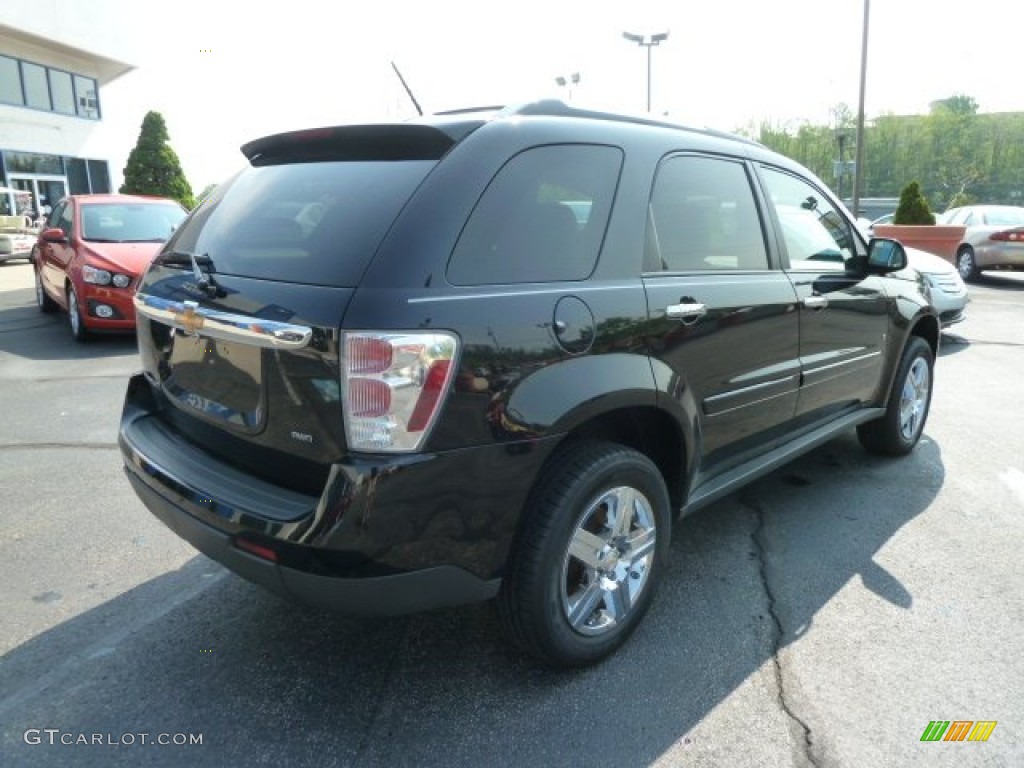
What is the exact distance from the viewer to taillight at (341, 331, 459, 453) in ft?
6.81

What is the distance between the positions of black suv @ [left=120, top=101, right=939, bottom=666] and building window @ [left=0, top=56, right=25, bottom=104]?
30909mm

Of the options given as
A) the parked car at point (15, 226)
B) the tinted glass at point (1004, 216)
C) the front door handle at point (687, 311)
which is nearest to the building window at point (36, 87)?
the parked car at point (15, 226)

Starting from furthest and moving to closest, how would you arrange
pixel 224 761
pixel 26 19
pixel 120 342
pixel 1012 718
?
pixel 26 19 → pixel 120 342 → pixel 1012 718 → pixel 224 761

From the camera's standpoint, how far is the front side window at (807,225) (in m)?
3.68

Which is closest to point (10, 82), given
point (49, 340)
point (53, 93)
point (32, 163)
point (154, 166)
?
point (53, 93)

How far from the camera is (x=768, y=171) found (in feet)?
12.0

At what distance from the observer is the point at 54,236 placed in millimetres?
9062

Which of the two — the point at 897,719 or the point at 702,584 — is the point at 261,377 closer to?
the point at 702,584

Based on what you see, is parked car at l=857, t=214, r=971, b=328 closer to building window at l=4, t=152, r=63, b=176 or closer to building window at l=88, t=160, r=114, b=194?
building window at l=4, t=152, r=63, b=176

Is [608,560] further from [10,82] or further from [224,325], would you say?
[10,82]

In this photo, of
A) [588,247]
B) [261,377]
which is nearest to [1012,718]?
[588,247]

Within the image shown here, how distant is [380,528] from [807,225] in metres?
2.87

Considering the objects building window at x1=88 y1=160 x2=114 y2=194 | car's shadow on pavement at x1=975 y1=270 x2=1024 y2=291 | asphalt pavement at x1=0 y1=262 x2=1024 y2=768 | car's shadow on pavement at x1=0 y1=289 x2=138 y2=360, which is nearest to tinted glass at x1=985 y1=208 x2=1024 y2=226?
car's shadow on pavement at x1=975 y1=270 x2=1024 y2=291

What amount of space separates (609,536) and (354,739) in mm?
1034
